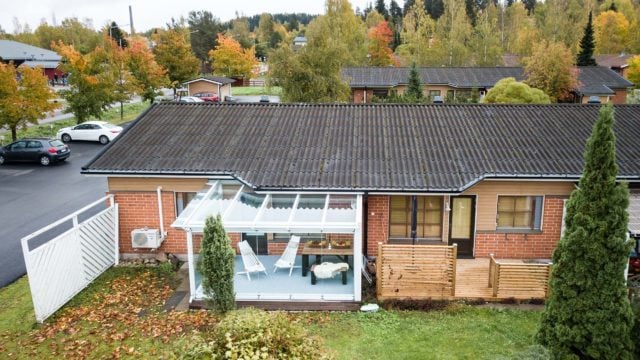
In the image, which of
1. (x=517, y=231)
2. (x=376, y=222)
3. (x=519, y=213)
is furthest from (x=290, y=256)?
(x=519, y=213)

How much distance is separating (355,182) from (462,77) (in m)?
33.0

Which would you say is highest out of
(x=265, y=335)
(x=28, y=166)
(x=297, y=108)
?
(x=297, y=108)

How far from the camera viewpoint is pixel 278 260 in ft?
40.6

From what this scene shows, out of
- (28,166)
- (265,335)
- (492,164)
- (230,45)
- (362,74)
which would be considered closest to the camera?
(265,335)

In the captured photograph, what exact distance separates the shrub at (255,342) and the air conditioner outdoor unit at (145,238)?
7658 mm

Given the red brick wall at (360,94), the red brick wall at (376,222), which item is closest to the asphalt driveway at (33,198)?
the red brick wall at (376,222)

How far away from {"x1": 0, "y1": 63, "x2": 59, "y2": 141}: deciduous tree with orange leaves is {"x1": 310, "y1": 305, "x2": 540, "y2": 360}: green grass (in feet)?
77.4

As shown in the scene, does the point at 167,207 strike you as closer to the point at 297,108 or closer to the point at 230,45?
the point at 297,108

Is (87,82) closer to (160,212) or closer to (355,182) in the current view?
(160,212)

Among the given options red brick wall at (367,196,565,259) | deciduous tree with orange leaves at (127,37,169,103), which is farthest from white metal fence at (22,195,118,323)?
deciduous tree with orange leaves at (127,37,169,103)

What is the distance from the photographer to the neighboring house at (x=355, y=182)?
11609mm

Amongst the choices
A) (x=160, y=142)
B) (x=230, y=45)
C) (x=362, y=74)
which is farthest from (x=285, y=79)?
(x=230, y=45)

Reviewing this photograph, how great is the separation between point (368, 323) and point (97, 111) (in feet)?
96.5

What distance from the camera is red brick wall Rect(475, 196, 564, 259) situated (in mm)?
12938
